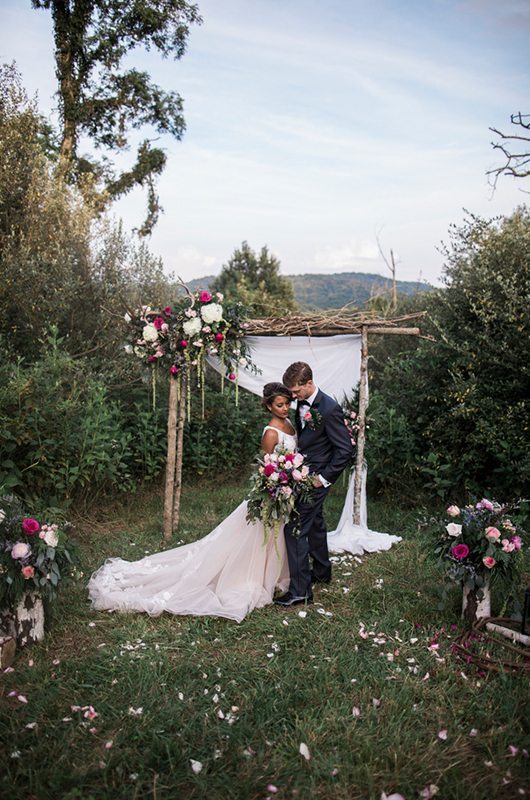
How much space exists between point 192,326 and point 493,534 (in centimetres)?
353

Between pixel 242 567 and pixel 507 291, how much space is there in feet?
14.8

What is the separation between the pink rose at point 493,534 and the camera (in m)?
4.06

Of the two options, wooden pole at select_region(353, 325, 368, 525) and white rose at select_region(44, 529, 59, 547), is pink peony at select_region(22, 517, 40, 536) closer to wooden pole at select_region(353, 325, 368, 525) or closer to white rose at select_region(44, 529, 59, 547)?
white rose at select_region(44, 529, 59, 547)

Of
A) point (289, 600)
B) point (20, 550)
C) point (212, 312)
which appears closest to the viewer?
point (20, 550)

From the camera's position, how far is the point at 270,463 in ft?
14.6

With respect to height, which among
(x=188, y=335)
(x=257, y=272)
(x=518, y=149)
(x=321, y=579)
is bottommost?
(x=321, y=579)

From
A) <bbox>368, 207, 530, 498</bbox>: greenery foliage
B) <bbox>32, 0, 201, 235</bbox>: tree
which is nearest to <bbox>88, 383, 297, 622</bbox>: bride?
<bbox>368, 207, 530, 498</bbox>: greenery foliage

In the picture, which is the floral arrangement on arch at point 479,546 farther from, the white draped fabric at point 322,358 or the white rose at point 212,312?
the white rose at point 212,312

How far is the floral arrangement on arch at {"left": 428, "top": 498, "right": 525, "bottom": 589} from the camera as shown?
4078 millimetres

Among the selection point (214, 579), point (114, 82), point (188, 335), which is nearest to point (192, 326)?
point (188, 335)

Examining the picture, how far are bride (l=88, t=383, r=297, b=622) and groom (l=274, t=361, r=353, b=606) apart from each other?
0.41 feet

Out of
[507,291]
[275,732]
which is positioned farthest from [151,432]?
[275,732]

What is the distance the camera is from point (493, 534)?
4059 mm

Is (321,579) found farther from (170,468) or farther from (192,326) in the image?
(192,326)
